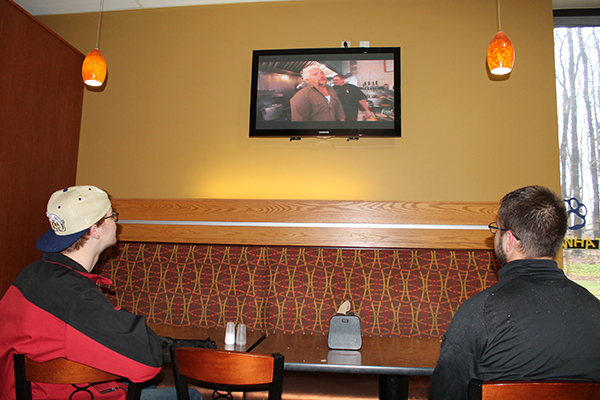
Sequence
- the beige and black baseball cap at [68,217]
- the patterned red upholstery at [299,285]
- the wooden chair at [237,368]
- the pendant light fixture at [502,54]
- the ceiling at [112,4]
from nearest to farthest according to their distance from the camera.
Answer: the wooden chair at [237,368] → the beige and black baseball cap at [68,217] → the pendant light fixture at [502,54] → the patterned red upholstery at [299,285] → the ceiling at [112,4]

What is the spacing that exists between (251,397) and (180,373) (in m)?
1.28

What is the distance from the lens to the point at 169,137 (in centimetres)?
375

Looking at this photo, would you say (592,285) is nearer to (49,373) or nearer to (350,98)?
(350,98)

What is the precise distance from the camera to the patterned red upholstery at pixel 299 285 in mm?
2979

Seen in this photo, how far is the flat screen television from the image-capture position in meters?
3.43

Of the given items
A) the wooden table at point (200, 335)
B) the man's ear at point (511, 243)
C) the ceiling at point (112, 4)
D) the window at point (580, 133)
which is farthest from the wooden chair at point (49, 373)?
the window at point (580, 133)

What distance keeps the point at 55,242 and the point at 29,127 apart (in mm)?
2095

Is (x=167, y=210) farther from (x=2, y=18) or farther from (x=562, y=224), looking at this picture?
(x=562, y=224)

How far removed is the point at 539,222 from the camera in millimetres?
1519

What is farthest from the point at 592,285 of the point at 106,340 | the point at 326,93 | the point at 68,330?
the point at 68,330

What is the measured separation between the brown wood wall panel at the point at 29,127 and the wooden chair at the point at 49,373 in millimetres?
2127

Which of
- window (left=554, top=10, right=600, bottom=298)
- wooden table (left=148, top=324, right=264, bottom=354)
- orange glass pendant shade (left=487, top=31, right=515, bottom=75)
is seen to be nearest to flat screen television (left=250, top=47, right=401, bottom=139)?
orange glass pendant shade (left=487, top=31, right=515, bottom=75)

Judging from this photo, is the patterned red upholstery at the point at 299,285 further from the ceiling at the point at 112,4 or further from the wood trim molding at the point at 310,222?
the ceiling at the point at 112,4

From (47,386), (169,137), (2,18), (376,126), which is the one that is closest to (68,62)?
(2,18)
